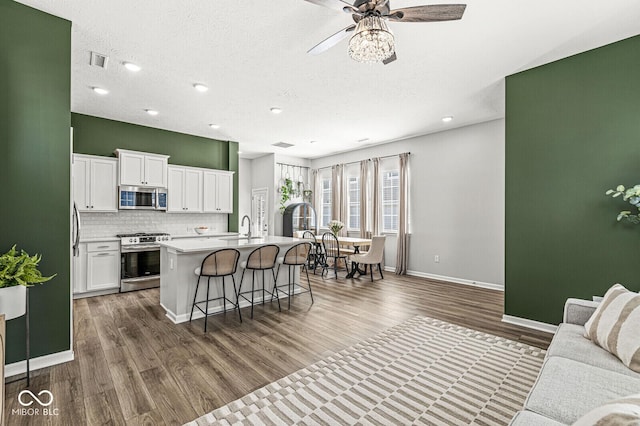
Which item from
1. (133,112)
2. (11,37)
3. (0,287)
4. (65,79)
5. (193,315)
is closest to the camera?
(0,287)

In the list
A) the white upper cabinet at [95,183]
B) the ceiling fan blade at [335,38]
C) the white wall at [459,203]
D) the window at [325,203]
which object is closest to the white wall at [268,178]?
the window at [325,203]

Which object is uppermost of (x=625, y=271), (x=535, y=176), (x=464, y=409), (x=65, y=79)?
(x=65, y=79)

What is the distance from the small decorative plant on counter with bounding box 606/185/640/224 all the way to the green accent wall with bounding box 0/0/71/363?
16.2 ft

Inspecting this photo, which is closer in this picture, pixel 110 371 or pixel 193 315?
pixel 110 371

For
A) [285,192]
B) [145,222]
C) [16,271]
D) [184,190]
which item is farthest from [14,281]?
[285,192]

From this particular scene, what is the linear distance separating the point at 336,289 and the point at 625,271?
362 centimetres

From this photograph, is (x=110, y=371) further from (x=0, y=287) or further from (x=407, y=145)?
(x=407, y=145)

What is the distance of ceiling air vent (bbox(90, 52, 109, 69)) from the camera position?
10.6ft

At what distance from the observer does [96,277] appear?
4781 mm

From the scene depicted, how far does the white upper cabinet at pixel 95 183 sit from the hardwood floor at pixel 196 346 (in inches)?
59.3

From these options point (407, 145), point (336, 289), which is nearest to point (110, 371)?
point (336, 289)

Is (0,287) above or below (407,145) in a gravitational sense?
below

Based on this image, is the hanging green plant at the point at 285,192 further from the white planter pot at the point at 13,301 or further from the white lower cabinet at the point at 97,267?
the white planter pot at the point at 13,301

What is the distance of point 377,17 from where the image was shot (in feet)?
6.46
